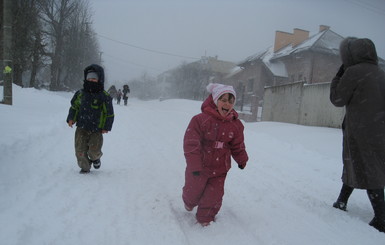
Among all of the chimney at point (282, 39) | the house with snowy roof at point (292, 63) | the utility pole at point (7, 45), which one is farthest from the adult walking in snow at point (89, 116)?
the chimney at point (282, 39)

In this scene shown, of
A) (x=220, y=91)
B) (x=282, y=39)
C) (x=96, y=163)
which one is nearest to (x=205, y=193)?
(x=220, y=91)

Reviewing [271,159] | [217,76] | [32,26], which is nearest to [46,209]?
[271,159]

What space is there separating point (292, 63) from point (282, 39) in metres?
4.89

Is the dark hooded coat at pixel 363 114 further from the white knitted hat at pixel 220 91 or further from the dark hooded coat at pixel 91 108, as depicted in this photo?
the dark hooded coat at pixel 91 108

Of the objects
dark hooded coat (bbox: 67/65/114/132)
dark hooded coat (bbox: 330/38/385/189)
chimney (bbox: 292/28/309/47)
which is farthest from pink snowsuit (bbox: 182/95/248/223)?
chimney (bbox: 292/28/309/47)

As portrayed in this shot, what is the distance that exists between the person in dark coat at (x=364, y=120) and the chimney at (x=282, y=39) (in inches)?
1258

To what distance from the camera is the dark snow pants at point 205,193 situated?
3.36 meters

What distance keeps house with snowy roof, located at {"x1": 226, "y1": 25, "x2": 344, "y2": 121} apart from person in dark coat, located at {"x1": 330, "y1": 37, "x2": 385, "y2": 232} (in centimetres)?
1754

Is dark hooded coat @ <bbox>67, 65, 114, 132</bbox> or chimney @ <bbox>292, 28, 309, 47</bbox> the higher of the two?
chimney @ <bbox>292, 28, 309, 47</bbox>

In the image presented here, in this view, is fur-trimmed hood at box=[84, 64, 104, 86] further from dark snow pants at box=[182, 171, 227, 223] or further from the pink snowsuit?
dark snow pants at box=[182, 171, 227, 223]

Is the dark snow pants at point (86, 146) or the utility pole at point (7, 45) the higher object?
the utility pole at point (7, 45)

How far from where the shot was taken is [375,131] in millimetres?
3500

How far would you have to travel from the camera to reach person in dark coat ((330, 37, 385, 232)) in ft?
11.4

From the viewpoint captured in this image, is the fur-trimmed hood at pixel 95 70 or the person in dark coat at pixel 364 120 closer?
the person in dark coat at pixel 364 120
